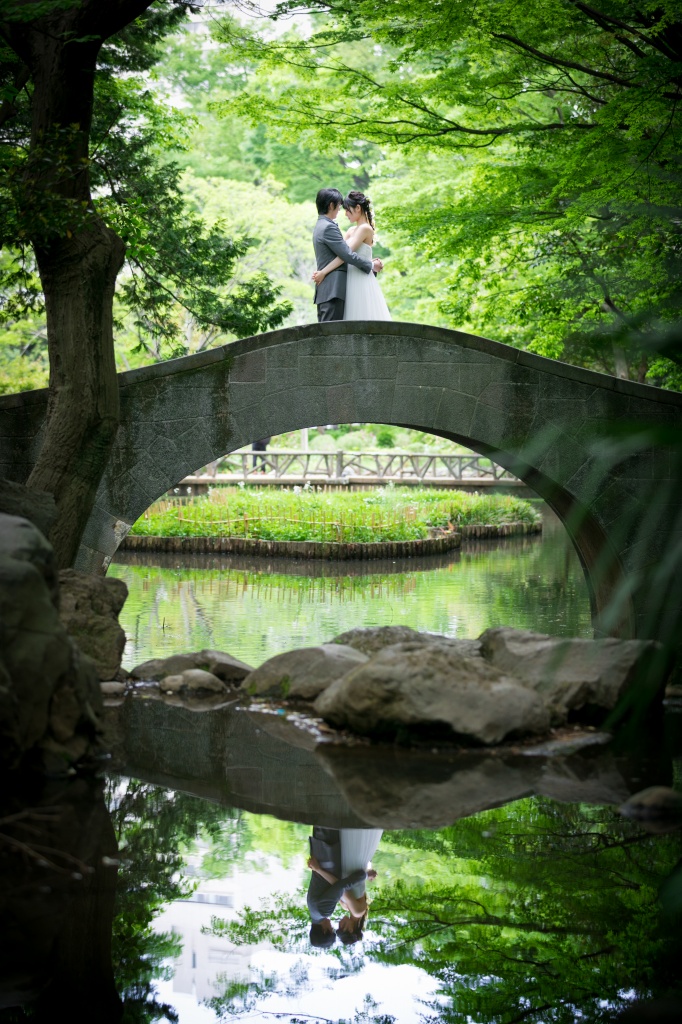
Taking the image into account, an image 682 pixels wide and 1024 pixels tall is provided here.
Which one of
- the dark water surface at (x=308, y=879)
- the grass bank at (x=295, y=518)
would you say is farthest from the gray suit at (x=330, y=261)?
the grass bank at (x=295, y=518)

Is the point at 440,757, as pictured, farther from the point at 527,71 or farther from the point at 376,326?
the point at 527,71

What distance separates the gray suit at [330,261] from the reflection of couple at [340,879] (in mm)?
5623

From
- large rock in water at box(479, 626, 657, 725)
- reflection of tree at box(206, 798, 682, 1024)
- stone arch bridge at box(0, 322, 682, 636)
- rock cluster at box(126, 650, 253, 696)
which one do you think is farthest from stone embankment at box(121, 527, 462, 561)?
reflection of tree at box(206, 798, 682, 1024)

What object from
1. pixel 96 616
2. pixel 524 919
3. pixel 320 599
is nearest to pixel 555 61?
pixel 320 599

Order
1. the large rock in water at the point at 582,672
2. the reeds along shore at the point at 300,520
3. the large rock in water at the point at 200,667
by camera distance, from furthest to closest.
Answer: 1. the reeds along shore at the point at 300,520
2. the large rock in water at the point at 200,667
3. the large rock in water at the point at 582,672

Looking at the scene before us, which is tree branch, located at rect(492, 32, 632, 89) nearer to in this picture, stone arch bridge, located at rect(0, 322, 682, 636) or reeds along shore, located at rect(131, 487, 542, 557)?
stone arch bridge, located at rect(0, 322, 682, 636)

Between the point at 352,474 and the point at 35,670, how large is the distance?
25417 millimetres

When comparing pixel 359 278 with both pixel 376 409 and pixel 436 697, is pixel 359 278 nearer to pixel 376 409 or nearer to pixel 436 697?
pixel 376 409

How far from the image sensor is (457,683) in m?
5.62

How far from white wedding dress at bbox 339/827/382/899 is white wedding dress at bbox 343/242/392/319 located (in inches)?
216

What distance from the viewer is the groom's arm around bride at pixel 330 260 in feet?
30.6

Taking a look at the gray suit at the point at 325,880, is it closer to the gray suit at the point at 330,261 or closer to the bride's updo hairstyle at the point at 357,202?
the gray suit at the point at 330,261

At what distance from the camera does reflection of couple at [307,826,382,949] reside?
3.82m

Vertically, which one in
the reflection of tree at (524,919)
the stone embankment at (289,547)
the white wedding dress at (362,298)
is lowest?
the reflection of tree at (524,919)
